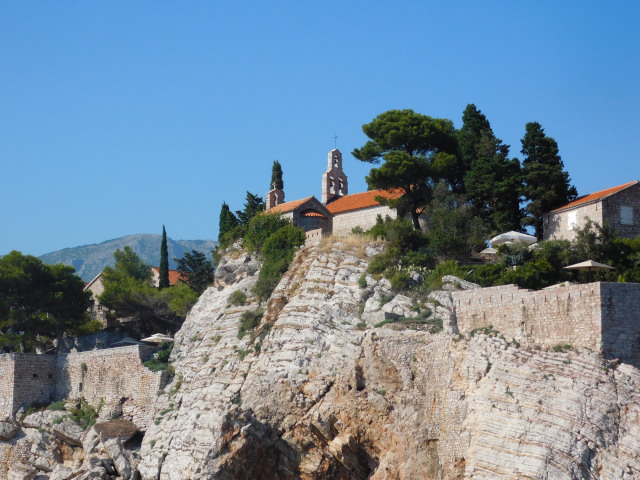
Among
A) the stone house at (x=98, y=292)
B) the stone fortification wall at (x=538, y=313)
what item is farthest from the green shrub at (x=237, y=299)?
the stone house at (x=98, y=292)

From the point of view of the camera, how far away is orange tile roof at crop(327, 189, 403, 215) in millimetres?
44469

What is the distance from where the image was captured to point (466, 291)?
3272cm

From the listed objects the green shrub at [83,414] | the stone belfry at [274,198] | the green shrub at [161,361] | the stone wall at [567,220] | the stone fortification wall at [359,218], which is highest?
the stone belfry at [274,198]

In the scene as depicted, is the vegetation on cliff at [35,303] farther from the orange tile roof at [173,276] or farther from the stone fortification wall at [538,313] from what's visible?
the stone fortification wall at [538,313]

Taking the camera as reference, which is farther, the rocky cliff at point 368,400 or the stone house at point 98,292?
the stone house at point 98,292

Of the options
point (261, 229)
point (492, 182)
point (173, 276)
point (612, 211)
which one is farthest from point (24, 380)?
point (612, 211)

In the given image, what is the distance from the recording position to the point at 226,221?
53312 millimetres

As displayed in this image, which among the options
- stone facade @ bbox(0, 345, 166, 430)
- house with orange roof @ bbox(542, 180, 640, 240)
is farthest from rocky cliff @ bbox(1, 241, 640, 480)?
house with orange roof @ bbox(542, 180, 640, 240)

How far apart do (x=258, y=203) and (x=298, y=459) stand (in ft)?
77.3

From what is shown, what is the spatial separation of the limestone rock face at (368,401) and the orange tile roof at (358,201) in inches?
247

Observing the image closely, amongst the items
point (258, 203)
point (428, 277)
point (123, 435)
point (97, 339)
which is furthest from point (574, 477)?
point (258, 203)

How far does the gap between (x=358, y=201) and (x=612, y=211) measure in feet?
41.8

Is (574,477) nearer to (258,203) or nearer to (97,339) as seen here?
(97,339)

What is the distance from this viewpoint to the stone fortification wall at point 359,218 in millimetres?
44375
